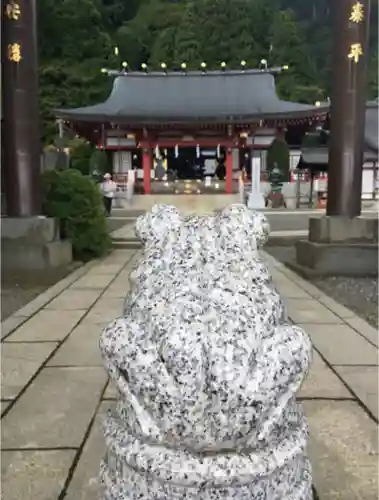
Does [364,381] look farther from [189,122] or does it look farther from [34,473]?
[189,122]

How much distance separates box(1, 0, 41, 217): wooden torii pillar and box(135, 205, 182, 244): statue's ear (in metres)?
6.46

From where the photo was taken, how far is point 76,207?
881cm

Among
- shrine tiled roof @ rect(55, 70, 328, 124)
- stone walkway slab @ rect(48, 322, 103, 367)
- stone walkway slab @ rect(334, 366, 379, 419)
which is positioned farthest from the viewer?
shrine tiled roof @ rect(55, 70, 328, 124)

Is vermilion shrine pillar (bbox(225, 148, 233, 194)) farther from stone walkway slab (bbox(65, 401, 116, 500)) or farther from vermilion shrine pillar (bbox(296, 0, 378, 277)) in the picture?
stone walkway slab (bbox(65, 401, 116, 500))

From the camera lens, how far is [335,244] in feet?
26.3

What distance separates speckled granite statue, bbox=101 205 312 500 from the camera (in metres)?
1.36

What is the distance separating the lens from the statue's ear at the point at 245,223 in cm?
171

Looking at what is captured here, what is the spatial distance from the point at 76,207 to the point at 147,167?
15701 mm

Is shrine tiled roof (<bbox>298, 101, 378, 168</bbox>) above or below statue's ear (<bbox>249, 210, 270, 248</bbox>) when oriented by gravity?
above

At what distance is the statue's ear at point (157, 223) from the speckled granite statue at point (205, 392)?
0.17 meters

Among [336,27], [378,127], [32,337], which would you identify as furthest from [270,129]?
[32,337]

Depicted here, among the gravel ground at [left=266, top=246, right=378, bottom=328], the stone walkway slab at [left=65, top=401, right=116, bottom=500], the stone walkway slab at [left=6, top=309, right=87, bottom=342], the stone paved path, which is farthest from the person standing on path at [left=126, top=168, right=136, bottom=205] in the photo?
the stone walkway slab at [left=65, top=401, right=116, bottom=500]

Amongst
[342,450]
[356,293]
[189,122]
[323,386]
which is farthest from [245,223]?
[189,122]

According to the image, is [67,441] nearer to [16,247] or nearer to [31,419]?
[31,419]
